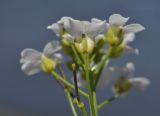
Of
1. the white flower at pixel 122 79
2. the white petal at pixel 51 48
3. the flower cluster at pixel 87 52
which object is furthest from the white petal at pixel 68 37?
the white flower at pixel 122 79

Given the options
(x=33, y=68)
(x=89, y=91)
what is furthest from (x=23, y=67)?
(x=89, y=91)

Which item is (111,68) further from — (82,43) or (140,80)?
(82,43)

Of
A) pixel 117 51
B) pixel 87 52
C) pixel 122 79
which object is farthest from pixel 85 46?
pixel 122 79

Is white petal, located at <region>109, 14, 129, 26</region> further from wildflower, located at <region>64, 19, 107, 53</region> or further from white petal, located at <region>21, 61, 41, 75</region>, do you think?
white petal, located at <region>21, 61, 41, 75</region>

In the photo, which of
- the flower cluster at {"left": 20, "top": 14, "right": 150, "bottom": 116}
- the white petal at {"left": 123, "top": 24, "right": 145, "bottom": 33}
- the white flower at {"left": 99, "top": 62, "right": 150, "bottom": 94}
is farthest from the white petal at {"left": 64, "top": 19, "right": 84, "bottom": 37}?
the white flower at {"left": 99, "top": 62, "right": 150, "bottom": 94}

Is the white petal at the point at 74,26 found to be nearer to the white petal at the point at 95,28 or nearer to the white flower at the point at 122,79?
the white petal at the point at 95,28

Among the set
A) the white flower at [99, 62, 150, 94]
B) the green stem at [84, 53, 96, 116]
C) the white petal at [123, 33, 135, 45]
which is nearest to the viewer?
the green stem at [84, 53, 96, 116]
